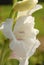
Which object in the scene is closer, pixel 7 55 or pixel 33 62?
pixel 7 55

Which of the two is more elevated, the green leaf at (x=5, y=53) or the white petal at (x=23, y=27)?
the white petal at (x=23, y=27)

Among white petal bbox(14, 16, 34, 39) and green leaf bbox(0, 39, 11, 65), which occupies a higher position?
white petal bbox(14, 16, 34, 39)

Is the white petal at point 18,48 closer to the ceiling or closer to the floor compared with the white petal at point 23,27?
closer to the floor

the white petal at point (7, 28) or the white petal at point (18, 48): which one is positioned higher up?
the white petal at point (7, 28)

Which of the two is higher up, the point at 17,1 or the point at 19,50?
the point at 17,1

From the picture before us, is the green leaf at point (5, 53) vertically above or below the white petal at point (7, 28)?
below

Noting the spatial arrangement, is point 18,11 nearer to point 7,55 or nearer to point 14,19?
point 14,19

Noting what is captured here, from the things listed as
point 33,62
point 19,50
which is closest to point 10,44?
point 19,50

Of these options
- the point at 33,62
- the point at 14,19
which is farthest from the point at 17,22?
the point at 33,62

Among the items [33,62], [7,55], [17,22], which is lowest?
[33,62]

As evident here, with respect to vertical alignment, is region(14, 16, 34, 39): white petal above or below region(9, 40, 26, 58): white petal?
above
